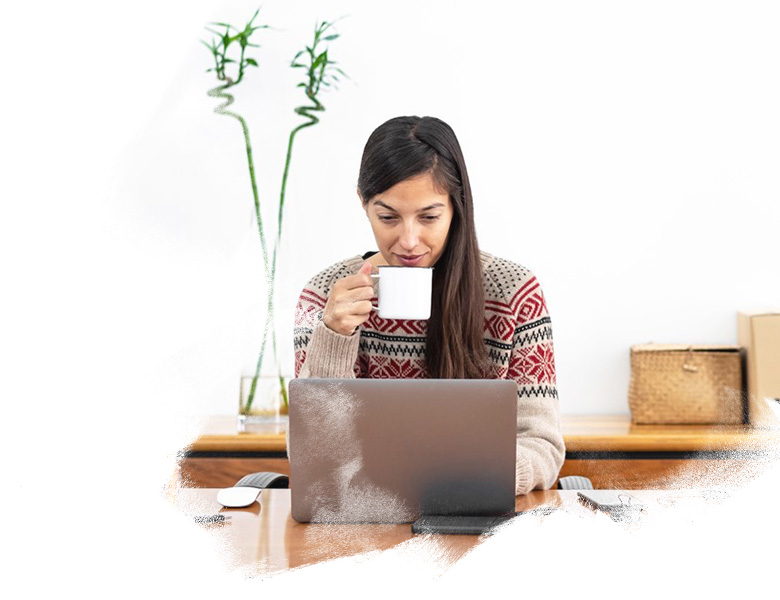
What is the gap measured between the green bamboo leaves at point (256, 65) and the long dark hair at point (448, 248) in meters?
0.82

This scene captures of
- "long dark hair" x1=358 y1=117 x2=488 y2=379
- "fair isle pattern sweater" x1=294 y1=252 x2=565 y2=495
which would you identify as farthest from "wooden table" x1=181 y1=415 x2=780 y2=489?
"long dark hair" x1=358 y1=117 x2=488 y2=379

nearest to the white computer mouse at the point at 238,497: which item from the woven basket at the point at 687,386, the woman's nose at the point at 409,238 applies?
the woman's nose at the point at 409,238

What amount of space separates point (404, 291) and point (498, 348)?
297 millimetres

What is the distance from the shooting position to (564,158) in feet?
7.66

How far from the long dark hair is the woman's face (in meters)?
0.02

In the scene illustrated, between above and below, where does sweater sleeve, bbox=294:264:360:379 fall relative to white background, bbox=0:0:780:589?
below

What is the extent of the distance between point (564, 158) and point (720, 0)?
0.55 metres

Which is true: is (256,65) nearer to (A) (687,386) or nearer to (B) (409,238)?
(B) (409,238)

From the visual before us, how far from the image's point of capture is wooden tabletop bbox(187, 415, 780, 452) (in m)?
2.02

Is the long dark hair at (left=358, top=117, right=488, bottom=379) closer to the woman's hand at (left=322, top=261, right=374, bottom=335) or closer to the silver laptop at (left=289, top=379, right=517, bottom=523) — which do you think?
the woman's hand at (left=322, top=261, right=374, bottom=335)

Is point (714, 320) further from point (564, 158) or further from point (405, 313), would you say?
point (405, 313)

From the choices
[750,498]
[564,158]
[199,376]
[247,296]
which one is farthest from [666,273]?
[750,498]

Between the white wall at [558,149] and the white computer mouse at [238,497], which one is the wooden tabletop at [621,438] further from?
the white computer mouse at [238,497]

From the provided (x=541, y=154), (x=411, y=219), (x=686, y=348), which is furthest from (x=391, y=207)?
(x=686, y=348)
